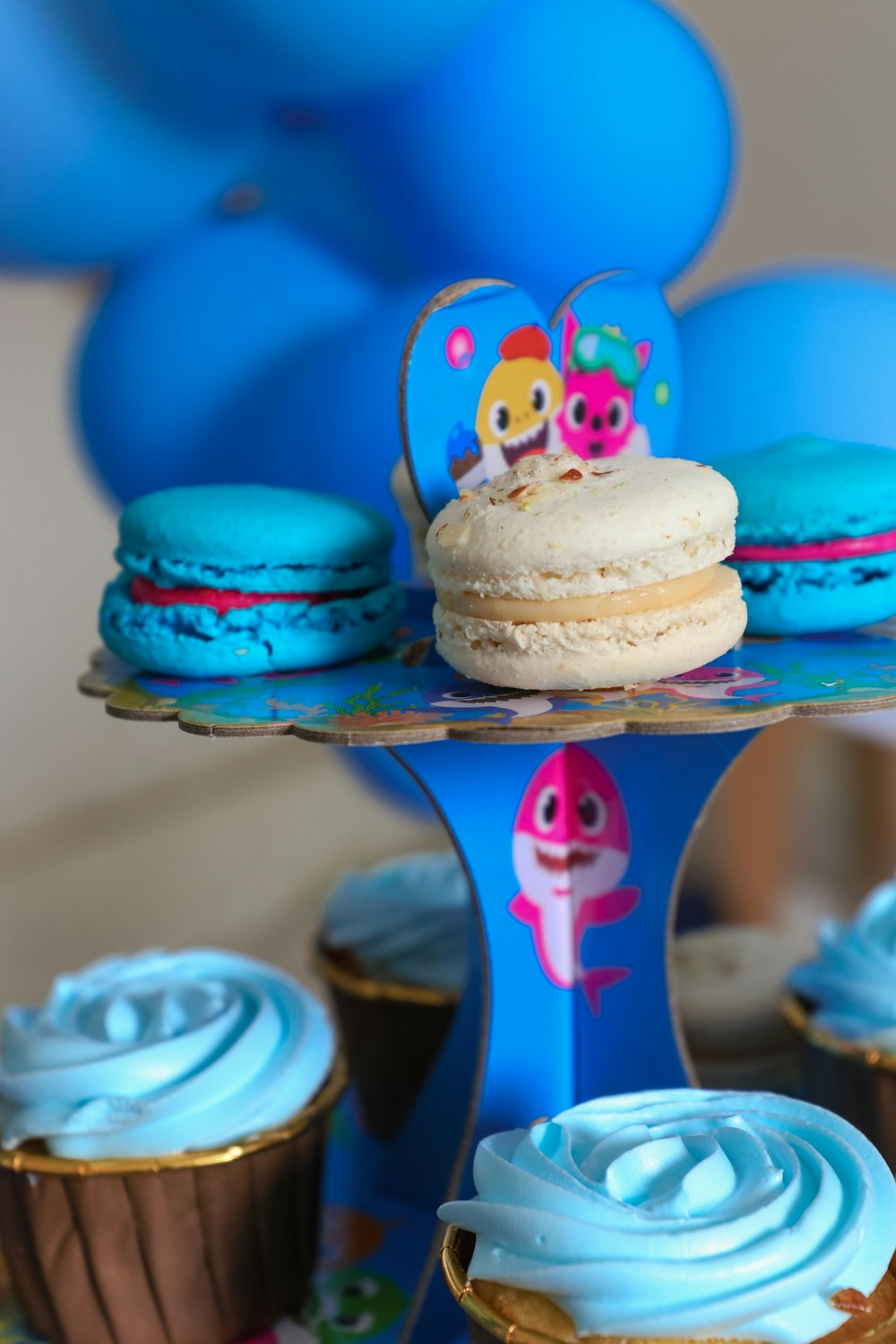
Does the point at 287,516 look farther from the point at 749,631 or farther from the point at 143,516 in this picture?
the point at 749,631

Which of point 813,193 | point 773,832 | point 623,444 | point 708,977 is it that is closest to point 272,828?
point 773,832

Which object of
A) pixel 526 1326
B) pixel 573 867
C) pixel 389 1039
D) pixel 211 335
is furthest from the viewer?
pixel 389 1039

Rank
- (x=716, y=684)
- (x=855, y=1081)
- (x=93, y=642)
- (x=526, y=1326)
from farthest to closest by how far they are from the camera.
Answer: (x=93, y=642) < (x=855, y=1081) < (x=716, y=684) < (x=526, y=1326)

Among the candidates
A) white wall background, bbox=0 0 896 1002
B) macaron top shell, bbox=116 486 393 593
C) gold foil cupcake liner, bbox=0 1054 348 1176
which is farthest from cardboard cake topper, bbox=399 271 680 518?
white wall background, bbox=0 0 896 1002

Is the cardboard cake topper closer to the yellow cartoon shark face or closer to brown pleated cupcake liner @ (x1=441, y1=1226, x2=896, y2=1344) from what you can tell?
the yellow cartoon shark face

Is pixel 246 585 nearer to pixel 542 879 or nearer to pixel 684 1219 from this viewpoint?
pixel 542 879

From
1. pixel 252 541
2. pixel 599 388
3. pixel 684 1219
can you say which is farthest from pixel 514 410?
pixel 684 1219

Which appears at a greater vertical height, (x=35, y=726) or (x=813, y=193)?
(x=813, y=193)
